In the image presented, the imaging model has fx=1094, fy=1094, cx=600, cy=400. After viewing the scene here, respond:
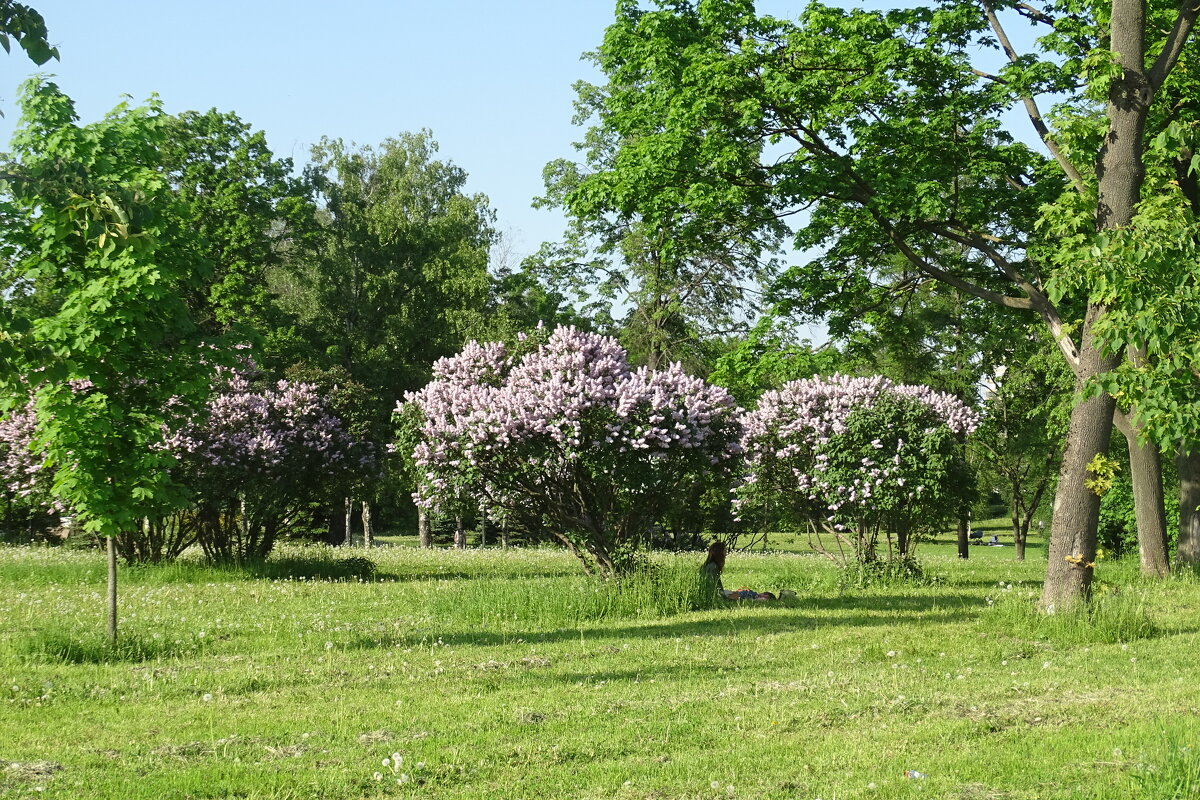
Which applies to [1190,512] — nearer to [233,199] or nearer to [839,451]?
[839,451]

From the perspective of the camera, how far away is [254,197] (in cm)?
3472

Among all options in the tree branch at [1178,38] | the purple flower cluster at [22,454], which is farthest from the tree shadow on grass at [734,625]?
the purple flower cluster at [22,454]

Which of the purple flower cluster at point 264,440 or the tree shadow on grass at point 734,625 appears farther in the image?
the purple flower cluster at point 264,440

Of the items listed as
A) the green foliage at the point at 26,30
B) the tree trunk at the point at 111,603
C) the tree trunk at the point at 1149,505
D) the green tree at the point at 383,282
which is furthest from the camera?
the green tree at the point at 383,282

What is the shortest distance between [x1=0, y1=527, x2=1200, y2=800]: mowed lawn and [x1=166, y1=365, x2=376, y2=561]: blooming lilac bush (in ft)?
13.8

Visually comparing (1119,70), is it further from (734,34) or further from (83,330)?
(83,330)

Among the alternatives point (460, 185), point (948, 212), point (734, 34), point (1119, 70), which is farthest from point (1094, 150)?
point (460, 185)

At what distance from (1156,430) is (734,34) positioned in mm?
10457

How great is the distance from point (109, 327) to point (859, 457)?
11174 millimetres

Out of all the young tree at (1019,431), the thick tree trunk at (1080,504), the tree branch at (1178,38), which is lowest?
the thick tree trunk at (1080,504)

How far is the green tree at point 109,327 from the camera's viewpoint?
9.74m

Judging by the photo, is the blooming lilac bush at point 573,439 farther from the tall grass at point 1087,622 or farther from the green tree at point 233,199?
the green tree at point 233,199

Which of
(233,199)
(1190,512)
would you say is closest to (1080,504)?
(1190,512)

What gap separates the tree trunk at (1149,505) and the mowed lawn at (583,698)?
3.73 m
